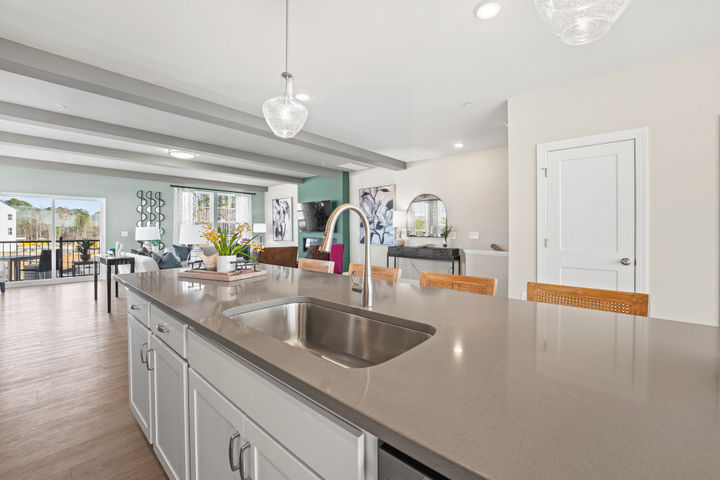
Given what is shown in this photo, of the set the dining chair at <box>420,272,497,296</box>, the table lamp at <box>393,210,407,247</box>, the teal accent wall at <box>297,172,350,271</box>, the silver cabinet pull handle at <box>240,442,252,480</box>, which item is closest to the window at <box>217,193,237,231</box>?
the teal accent wall at <box>297,172,350,271</box>

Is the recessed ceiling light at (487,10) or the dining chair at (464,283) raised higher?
the recessed ceiling light at (487,10)

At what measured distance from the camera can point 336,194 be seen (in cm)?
770

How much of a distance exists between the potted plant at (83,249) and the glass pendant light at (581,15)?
364 inches

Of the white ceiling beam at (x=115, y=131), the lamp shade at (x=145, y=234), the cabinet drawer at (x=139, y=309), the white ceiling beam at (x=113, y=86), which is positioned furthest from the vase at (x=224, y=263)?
the lamp shade at (x=145, y=234)

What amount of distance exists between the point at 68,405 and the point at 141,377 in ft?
3.13

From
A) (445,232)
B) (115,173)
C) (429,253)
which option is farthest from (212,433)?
(115,173)

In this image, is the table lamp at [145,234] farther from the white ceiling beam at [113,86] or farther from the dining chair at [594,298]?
the dining chair at [594,298]

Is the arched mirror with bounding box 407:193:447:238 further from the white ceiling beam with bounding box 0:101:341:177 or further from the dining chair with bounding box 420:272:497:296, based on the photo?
the dining chair with bounding box 420:272:497:296

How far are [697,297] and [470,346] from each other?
2.86m

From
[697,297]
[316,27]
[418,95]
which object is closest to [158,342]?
[316,27]

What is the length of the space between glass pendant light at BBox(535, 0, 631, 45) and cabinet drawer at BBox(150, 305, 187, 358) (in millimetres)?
1716

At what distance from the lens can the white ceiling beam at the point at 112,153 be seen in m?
4.56

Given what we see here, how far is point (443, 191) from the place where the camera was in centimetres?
605

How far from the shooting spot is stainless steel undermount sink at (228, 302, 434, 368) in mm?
1103
